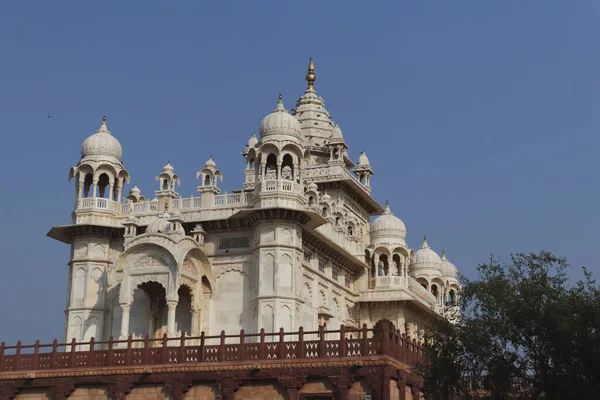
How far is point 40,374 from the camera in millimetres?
33875

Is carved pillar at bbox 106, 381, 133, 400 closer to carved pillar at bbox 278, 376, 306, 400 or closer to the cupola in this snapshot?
carved pillar at bbox 278, 376, 306, 400

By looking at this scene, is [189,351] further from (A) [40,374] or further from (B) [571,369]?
(B) [571,369]

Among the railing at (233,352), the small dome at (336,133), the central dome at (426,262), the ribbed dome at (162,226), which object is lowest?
the railing at (233,352)

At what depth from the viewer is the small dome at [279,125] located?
40156mm

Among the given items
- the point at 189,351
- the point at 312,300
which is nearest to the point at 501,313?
the point at 189,351

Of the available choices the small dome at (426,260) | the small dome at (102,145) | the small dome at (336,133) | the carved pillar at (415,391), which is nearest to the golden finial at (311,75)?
the small dome at (336,133)

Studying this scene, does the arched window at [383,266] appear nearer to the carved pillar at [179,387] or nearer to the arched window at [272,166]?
the arched window at [272,166]

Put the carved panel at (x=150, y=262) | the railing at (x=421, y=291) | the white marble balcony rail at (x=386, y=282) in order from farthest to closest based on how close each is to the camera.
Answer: the railing at (x=421, y=291) → the white marble balcony rail at (x=386, y=282) → the carved panel at (x=150, y=262)

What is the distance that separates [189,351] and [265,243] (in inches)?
297

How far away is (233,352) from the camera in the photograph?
105ft

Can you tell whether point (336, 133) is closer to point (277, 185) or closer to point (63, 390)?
point (277, 185)

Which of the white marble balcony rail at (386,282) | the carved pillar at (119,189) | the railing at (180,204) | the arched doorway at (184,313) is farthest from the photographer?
the white marble balcony rail at (386,282)

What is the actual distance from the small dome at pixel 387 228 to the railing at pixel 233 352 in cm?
1645

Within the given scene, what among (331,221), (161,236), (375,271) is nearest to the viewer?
(161,236)
